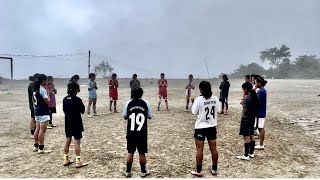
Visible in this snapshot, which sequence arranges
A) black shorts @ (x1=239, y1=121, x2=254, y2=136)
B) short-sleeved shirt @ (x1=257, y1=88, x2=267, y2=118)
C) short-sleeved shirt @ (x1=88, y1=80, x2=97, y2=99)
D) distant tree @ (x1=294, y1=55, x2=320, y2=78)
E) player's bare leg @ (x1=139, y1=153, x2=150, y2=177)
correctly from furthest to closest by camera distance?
1. distant tree @ (x1=294, y1=55, x2=320, y2=78)
2. short-sleeved shirt @ (x1=88, y1=80, x2=97, y2=99)
3. short-sleeved shirt @ (x1=257, y1=88, x2=267, y2=118)
4. black shorts @ (x1=239, y1=121, x2=254, y2=136)
5. player's bare leg @ (x1=139, y1=153, x2=150, y2=177)

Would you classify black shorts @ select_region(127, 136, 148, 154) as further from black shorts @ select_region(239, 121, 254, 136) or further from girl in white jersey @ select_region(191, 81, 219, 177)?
black shorts @ select_region(239, 121, 254, 136)

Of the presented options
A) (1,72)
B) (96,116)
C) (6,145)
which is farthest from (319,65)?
(6,145)

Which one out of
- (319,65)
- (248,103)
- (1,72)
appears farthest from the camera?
(319,65)

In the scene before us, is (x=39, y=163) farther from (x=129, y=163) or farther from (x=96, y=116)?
(x=96, y=116)

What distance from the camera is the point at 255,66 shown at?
10894cm

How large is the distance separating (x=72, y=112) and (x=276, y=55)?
11321cm

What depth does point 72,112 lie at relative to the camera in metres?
7.67

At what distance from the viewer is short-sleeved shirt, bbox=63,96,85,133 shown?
7648mm

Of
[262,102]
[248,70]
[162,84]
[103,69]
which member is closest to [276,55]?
[248,70]

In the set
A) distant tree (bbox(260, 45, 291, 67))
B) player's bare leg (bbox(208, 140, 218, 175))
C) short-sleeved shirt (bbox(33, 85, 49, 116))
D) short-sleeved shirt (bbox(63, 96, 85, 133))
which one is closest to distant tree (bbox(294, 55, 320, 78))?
distant tree (bbox(260, 45, 291, 67))

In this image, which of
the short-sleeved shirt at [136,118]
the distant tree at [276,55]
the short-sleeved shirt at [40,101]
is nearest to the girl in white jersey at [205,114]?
the short-sleeved shirt at [136,118]

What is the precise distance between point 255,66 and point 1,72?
3221 inches

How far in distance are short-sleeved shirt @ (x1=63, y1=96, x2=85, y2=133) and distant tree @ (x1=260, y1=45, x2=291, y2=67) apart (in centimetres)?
10789

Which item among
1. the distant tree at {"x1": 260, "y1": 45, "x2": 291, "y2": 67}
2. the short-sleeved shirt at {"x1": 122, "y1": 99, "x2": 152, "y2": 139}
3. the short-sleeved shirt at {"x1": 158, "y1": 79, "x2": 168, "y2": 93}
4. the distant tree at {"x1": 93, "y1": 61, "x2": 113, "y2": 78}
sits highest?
the distant tree at {"x1": 260, "y1": 45, "x2": 291, "y2": 67}
